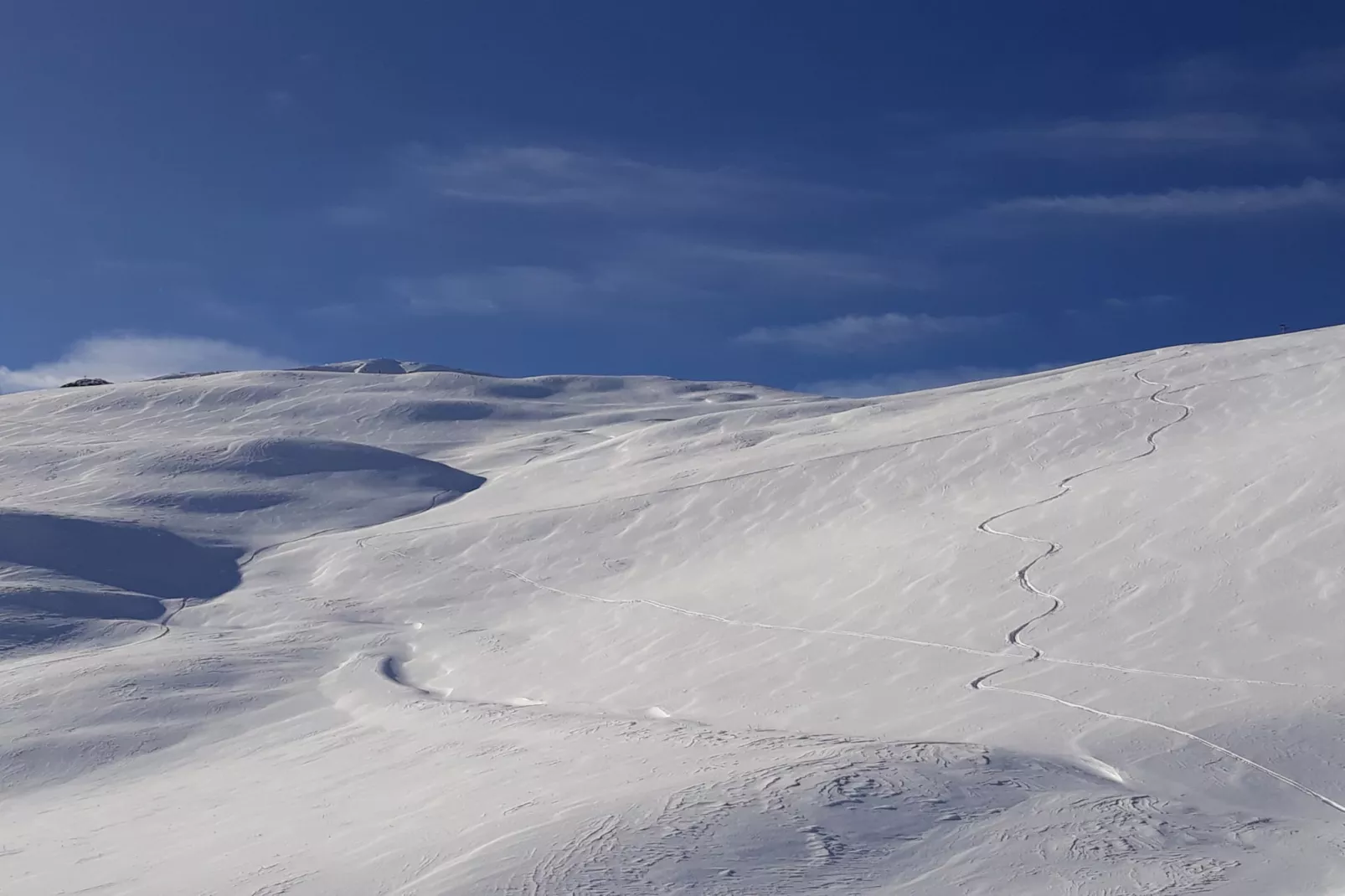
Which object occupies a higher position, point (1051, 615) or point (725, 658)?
point (1051, 615)

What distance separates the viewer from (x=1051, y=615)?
13.1 metres

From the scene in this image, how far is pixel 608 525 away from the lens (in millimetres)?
22594

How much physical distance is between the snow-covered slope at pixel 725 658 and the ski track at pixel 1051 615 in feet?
0.19

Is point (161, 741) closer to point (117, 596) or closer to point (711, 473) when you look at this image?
point (117, 596)

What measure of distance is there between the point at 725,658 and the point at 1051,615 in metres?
3.54

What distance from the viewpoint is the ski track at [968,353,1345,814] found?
8883 millimetres

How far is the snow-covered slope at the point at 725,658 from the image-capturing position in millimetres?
7844

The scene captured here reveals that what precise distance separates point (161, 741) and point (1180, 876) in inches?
395

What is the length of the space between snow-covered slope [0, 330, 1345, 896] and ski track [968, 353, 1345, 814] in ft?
0.19

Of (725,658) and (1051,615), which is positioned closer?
(1051,615)

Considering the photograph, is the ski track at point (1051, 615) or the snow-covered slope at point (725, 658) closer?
the snow-covered slope at point (725, 658)

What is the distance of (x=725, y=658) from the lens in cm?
1414

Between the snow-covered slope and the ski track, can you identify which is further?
the ski track

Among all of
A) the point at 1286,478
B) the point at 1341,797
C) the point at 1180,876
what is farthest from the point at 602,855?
the point at 1286,478
